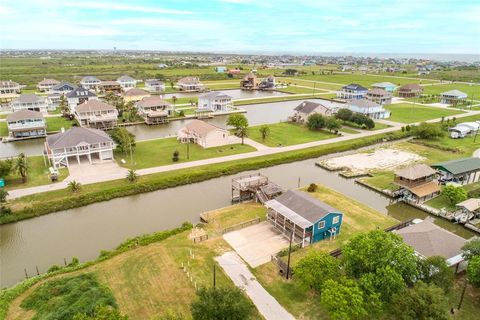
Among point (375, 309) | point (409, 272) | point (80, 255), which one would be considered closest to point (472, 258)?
point (409, 272)

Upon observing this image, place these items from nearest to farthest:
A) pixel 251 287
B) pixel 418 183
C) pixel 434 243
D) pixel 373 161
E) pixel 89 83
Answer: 1. pixel 251 287
2. pixel 434 243
3. pixel 418 183
4. pixel 373 161
5. pixel 89 83

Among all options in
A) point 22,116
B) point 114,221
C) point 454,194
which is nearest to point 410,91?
point 454,194

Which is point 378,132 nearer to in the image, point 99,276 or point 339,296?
point 339,296

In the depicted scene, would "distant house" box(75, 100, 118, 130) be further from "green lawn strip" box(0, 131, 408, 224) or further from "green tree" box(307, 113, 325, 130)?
"green tree" box(307, 113, 325, 130)

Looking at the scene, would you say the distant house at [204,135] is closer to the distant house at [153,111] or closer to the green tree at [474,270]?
the distant house at [153,111]

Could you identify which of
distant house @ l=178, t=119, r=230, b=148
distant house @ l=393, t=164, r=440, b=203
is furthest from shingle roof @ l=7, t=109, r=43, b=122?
distant house @ l=393, t=164, r=440, b=203

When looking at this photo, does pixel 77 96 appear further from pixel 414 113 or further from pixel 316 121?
pixel 414 113
